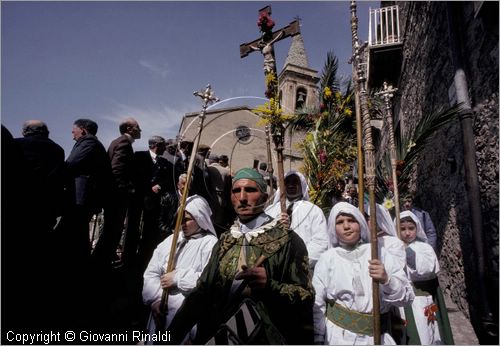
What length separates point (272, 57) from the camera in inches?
138

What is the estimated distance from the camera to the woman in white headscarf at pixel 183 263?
110 inches

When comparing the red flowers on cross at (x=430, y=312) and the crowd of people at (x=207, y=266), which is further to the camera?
the red flowers on cross at (x=430, y=312)

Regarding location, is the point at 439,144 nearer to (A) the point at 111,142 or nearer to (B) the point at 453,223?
(B) the point at 453,223

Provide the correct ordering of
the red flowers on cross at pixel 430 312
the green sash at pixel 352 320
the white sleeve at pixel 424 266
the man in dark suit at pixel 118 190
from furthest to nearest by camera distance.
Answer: the man in dark suit at pixel 118 190
the white sleeve at pixel 424 266
the red flowers on cross at pixel 430 312
the green sash at pixel 352 320

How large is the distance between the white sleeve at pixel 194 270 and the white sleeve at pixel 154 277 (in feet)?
0.86

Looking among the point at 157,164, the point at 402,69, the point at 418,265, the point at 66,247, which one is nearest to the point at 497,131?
the point at 418,265

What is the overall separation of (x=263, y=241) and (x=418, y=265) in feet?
8.39

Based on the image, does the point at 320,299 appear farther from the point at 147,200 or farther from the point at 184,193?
the point at 147,200

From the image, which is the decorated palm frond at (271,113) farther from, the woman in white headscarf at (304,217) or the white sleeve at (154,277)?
the white sleeve at (154,277)

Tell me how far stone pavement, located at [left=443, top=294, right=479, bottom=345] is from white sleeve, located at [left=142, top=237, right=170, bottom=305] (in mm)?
4182

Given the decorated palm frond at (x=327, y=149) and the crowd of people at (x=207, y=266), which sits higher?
the decorated palm frond at (x=327, y=149)

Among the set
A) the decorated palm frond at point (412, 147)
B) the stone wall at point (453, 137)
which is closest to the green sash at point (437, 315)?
the stone wall at point (453, 137)

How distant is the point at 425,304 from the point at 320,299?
199 centimetres

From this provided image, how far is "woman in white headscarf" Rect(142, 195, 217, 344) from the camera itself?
2.80 m
